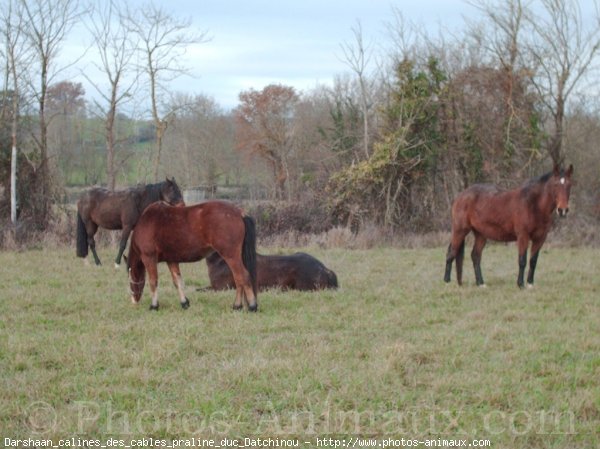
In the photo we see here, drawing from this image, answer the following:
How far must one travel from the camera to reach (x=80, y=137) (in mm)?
27984

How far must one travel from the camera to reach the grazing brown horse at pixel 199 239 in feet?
26.0

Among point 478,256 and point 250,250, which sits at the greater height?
point 250,250

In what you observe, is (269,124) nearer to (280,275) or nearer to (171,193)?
(171,193)

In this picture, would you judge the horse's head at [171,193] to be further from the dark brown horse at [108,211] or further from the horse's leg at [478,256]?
the horse's leg at [478,256]

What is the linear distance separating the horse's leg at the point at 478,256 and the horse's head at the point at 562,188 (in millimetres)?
1473

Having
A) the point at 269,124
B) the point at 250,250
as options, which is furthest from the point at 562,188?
the point at 269,124

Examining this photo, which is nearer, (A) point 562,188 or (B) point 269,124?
(A) point 562,188

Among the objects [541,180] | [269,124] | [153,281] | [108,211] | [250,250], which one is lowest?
[153,281]

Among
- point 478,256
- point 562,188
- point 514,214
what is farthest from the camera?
point 478,256

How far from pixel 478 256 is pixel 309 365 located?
5.79 metres

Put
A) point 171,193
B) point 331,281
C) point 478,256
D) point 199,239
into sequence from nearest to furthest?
point 199,239 → point 331,281 → point 478,256 → point 171,193

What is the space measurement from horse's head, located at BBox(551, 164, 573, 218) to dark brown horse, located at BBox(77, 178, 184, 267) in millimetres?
6746

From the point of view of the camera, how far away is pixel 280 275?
953 centimetres

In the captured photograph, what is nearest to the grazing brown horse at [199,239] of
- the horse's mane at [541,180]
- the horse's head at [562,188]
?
the horse's head at [562,188]
